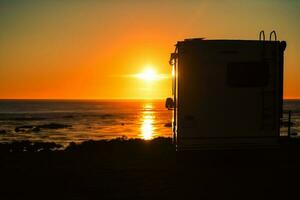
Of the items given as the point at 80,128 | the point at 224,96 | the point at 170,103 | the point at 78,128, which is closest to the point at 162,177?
the point at 170,103

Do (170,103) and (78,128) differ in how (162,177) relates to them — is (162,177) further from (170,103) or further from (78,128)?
(78,128)

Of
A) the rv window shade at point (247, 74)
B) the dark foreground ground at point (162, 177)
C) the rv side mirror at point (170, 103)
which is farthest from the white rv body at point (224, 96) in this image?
the rv side mirror at point (170, 103)

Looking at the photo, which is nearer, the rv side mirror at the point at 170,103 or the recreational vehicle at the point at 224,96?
the recreational vehicle at the point at 224,96

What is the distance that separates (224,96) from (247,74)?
76 centimetres

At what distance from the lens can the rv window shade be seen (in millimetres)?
11664

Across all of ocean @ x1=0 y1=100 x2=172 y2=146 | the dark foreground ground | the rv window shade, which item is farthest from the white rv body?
ocean @ x1=0 y1=100 x2=172 y2=146

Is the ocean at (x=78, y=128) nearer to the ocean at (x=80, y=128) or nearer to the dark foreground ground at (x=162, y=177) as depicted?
the ocean at (x=80, y=128)

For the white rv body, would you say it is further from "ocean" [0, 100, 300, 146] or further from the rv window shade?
"ocean" [0, 100, 300, 146]

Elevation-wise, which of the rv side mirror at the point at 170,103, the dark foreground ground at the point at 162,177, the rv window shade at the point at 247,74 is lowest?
the dark foreground ground at the point at 162,177

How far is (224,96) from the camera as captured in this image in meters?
11.7

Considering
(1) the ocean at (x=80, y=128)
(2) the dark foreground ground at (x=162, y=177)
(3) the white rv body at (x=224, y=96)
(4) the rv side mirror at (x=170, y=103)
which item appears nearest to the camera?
(2) the dark foreground ground at (x=162, y=177)

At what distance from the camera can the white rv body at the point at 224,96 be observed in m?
11.7

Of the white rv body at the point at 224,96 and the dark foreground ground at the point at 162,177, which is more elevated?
the white rv body at the point at 224,96

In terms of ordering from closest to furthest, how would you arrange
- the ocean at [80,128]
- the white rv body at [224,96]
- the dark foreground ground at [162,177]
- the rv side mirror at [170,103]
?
1. the dark foreground ground at [162,177]
2. the white rv body at [224,96]
3. the rv side mirror at [170,103]
4. the ocean at [80,128]
